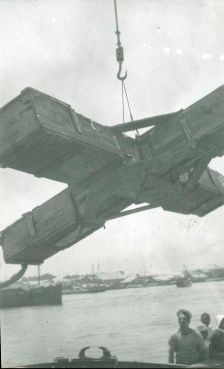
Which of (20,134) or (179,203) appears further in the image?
(179,203)

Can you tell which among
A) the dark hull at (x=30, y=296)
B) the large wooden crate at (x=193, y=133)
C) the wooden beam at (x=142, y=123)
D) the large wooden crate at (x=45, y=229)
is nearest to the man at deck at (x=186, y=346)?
the large wooden crate at (x=45, y=229)

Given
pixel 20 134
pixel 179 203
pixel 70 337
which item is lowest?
pixel 70 337

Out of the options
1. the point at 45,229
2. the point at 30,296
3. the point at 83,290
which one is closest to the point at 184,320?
the point at 45,229

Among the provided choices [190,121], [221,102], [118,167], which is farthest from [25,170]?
[221,102]

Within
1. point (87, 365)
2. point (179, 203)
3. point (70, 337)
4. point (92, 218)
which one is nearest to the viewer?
point (87, 365)

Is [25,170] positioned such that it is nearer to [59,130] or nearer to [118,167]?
[59,130]

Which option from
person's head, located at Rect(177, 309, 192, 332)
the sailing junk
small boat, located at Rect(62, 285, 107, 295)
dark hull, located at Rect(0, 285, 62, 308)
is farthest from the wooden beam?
small boat, located at Rect(62, 285, 107, 295)
